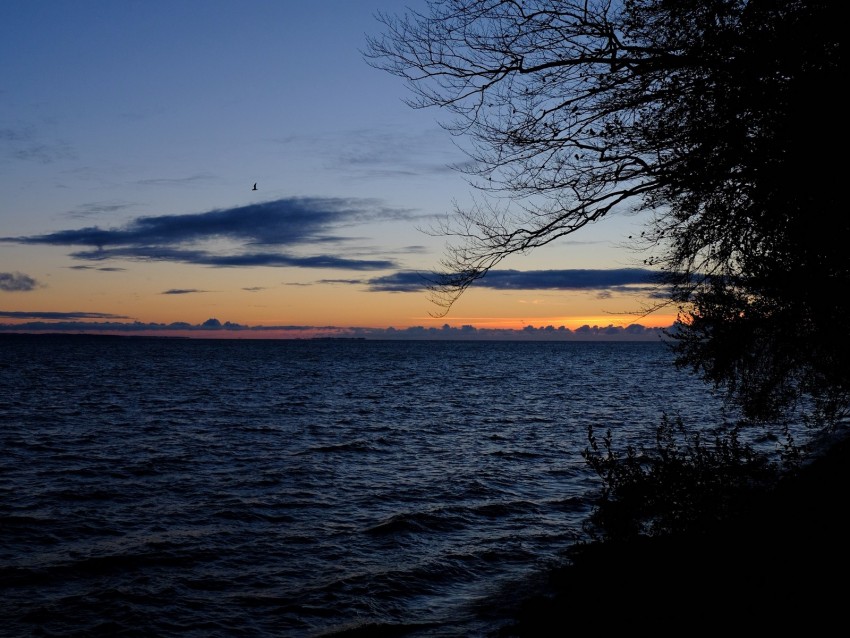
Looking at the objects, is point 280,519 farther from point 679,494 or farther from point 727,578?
point 727,578

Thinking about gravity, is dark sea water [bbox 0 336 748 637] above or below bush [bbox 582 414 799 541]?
below

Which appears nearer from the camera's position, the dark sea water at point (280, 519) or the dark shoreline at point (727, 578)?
the dark shoreline at point (727, 578)

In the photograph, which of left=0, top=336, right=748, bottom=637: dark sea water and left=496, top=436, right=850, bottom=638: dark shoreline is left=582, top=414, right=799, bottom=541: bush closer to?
left=496, top=436, right=850, bottom=638: dark shoreline

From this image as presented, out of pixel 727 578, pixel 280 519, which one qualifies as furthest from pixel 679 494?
pixel 280 519

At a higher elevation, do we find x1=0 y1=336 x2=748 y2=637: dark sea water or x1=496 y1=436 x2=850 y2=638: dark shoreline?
x1=496 y1=436 x2=850 y2=638: dark shoreline

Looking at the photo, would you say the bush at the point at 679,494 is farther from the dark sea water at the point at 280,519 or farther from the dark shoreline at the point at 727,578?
the dark sea water at the point at 280,519

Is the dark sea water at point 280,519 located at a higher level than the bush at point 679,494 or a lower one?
lower

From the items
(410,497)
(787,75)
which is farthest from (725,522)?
(410,497)

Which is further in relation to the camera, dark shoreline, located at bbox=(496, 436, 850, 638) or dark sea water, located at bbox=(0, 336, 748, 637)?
dark sea water, located at bbox=(0, 336, 748, 637)

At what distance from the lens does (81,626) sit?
11500mm

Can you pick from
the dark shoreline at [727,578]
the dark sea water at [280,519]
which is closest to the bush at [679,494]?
the dark shoreline at [727,578]

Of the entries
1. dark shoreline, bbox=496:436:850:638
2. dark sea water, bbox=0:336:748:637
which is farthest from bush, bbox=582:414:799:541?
dark sea water, bbox=0:336:748:637

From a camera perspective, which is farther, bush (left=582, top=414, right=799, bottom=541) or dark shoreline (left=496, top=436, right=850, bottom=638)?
bush (left=582, top=414, right=799, bottom=541)

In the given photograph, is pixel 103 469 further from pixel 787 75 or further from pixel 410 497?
pixel 787 75
